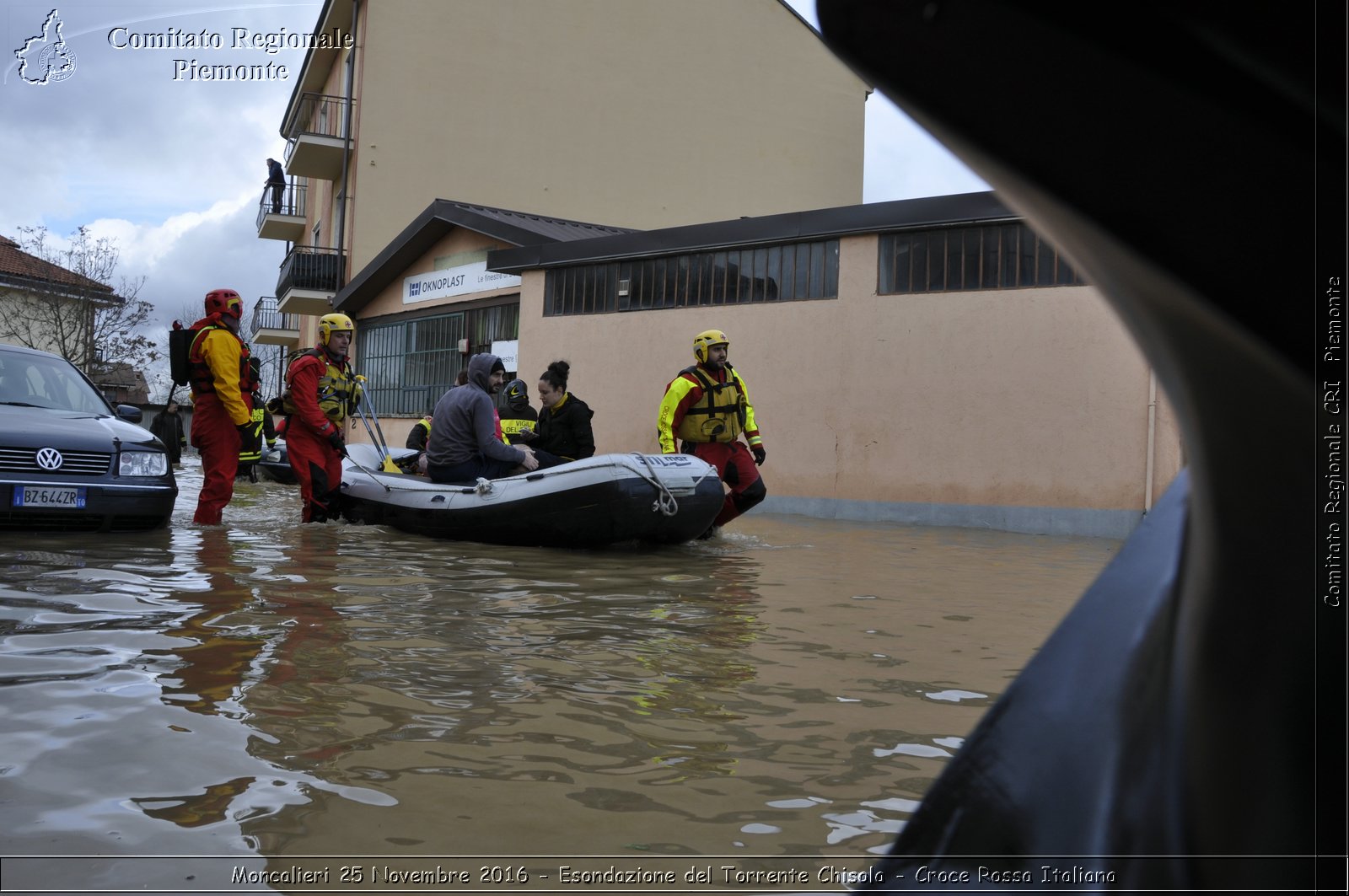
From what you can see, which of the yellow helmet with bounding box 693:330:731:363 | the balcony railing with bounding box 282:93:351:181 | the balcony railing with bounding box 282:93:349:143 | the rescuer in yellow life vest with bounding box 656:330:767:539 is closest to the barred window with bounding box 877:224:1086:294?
the rescuer in yellow life vest with bounding box 656:330:767:539

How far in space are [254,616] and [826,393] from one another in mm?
10249

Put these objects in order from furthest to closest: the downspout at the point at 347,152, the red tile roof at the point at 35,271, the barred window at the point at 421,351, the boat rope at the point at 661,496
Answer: the red tile roof at the point at 35,271 → the downspout at the point at 347,152 → the barred window at the point at 421,351 → the boat rope at the point at 661,496

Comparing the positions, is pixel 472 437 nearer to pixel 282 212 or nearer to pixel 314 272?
pixel 314 272

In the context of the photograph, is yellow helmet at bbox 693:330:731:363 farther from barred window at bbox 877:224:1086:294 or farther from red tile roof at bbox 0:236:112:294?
red tile roof at bbox 0:236:112:294

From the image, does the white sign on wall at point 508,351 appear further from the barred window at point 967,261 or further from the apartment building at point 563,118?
the apartment building at point 563,118

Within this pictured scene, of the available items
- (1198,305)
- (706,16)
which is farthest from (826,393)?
(706,16)

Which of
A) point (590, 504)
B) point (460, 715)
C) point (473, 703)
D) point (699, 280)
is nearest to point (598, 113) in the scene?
point (699, 280)

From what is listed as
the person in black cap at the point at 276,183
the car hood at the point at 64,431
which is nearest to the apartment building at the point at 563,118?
the person in black cap at the point at 276,183

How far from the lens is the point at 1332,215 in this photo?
584 mm

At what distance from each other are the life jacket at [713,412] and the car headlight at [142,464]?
4.06 m

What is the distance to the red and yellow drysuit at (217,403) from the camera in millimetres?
8477

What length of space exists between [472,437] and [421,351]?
12773mm

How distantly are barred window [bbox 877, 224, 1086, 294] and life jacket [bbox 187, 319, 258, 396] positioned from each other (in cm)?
787

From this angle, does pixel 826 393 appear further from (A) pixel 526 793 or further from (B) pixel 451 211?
(A) pixel 526 793
